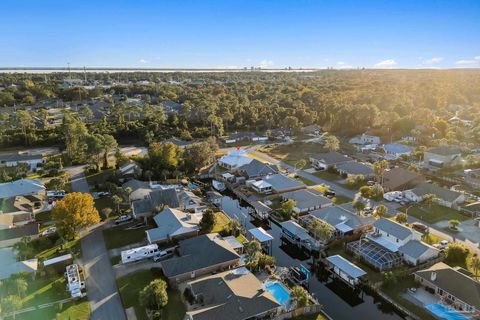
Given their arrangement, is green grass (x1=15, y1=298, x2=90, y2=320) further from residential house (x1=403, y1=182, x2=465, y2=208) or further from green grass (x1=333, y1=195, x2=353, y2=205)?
residential house (x1=403, y1=182, x2=465, y2=208)

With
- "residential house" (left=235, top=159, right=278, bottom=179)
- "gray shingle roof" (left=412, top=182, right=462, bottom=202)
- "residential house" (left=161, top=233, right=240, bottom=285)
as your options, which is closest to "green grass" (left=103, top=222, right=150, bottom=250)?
"residential house" (left=161, top=233, right=240, bottom=285)

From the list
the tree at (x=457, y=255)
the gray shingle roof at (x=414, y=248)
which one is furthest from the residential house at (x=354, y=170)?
the tree at (x=457, y=255)

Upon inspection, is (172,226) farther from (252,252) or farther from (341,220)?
(341,220)

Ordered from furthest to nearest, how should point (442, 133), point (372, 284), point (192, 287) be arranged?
1. point (442, 133)
2. point (372, 284)
3. point (192, 287)

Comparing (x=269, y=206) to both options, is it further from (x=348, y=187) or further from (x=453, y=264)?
(x=453, y=264)

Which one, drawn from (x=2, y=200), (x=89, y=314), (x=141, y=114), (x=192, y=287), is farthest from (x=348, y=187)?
(x=141, y=114)
